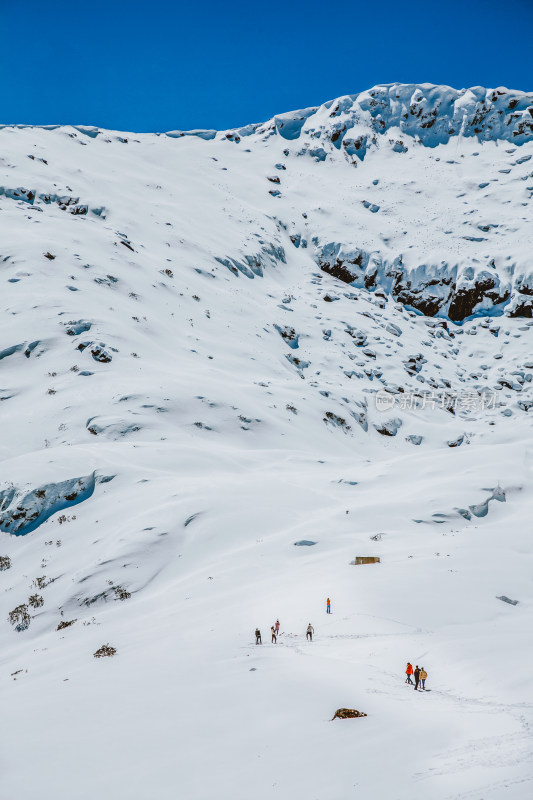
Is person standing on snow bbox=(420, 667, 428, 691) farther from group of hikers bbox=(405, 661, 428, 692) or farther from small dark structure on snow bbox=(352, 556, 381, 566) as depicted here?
small dark structure on snow bbox=(352, 556, 381, 566)

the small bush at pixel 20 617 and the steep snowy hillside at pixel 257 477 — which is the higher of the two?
the steep snowy hillside at pixel 257 477

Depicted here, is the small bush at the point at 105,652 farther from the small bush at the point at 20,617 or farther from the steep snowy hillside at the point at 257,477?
the small bush at the point at 20,617

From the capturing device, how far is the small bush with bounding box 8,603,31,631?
23844mm

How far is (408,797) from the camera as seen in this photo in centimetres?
870

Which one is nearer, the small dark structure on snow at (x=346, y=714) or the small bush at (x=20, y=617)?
the small dark structure on snow at (x=346, y=714)

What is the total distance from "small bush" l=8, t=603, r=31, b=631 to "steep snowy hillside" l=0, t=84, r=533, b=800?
0.56 ft

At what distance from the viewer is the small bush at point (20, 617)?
2384cm

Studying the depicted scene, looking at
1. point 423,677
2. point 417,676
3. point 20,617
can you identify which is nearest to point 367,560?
point 417,676

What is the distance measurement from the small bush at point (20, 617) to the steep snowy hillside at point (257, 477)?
0.17m

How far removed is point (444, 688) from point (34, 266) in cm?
5676

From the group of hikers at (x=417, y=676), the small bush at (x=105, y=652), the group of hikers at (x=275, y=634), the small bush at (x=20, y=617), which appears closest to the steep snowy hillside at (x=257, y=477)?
the small bush at (x=20, y=617)

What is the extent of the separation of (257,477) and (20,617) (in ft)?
53.7

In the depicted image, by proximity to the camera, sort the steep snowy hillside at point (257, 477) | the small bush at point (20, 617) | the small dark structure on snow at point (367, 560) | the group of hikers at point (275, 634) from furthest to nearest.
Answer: the small dark structure on snow at point (367, 560)
the small bush at point (20, 617)
the group of hikers at point (275, 634)
the steep snowy hillside at point (257, 477)

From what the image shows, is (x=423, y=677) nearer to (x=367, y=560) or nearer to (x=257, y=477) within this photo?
(x=367, y=560)
